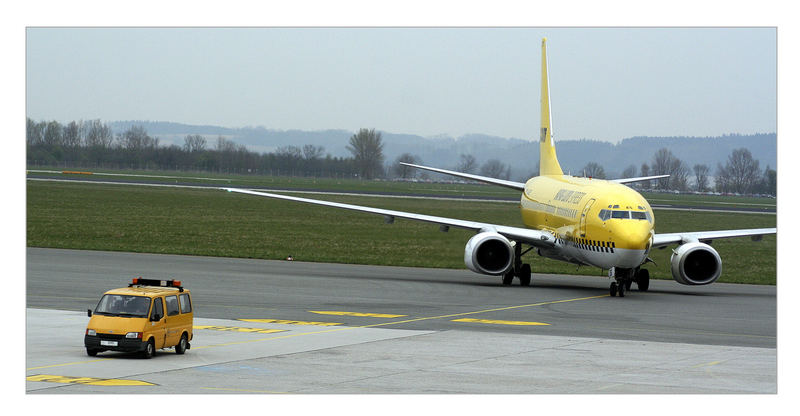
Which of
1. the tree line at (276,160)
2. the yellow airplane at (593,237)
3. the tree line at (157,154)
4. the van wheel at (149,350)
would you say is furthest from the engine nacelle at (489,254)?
the tree line at (157,154)

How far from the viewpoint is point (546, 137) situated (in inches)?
2370

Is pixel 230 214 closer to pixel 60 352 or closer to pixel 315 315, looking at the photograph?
pixel 315 315

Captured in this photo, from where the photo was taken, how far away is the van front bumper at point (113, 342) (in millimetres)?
23812

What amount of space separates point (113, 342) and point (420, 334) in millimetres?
9416

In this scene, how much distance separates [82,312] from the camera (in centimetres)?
3347

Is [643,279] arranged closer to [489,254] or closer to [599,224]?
[599,224]

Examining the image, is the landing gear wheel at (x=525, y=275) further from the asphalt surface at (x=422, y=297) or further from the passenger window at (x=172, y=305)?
the passenger window at (x=172, y=305)

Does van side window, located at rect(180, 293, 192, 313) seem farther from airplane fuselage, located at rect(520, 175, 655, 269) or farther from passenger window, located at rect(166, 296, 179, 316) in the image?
airplane fuselage, located at rect(520, 175, 655, 269)

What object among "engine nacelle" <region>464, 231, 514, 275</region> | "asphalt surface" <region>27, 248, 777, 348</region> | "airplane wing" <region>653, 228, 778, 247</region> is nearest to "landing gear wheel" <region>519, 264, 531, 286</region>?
"asphalt surface" <region>27, 248, 777, 348</region>

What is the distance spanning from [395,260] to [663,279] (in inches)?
611

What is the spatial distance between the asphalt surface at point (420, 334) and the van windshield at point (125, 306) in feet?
3.56

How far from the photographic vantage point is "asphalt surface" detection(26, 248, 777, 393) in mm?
21672

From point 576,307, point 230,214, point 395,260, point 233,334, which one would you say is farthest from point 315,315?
point 230,214
